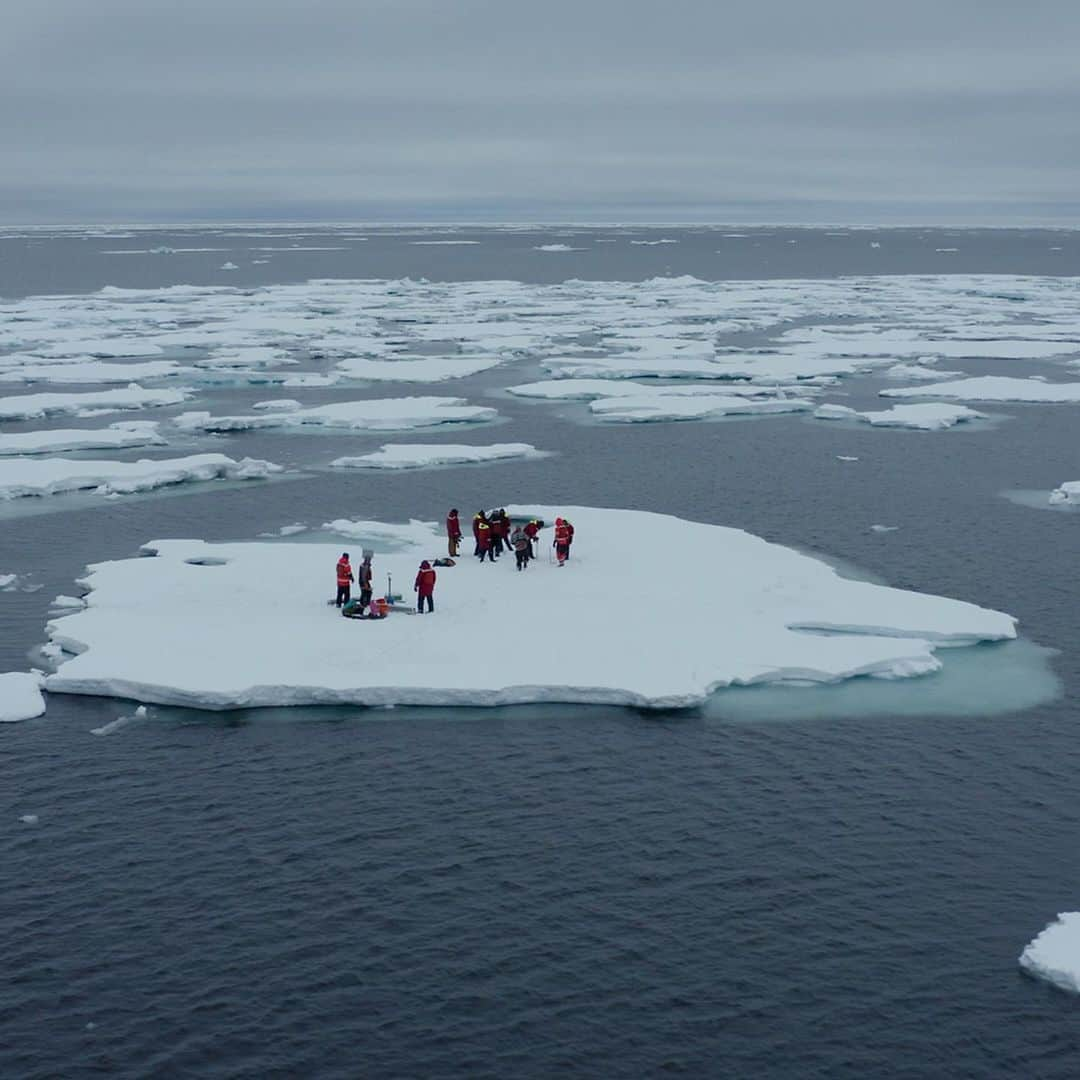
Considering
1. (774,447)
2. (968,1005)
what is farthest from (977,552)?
(968,1005)

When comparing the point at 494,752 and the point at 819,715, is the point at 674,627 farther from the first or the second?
the point at 494,752

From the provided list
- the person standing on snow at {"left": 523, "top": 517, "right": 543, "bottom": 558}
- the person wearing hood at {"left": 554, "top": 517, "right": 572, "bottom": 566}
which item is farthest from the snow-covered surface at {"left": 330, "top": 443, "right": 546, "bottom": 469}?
the person wearing hood at {"left": 554, "top": 517, "right": 572, "bottom": 566}

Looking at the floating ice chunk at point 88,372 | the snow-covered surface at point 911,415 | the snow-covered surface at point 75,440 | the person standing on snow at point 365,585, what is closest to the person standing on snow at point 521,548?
the person standing on snow at point 365,585

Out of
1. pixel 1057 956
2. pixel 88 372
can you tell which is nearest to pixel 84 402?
pixel 88 372

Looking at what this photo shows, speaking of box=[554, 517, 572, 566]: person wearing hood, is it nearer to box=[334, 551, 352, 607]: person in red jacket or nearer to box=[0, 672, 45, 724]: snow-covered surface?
box=[334, 551, 352, 607]: person in red jacket

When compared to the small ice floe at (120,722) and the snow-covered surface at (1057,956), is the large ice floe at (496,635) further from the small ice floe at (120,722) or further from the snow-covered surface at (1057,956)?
the snow-covered surface at (1057,956)

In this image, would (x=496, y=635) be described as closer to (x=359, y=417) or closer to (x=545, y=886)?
(x=545, y=886)
